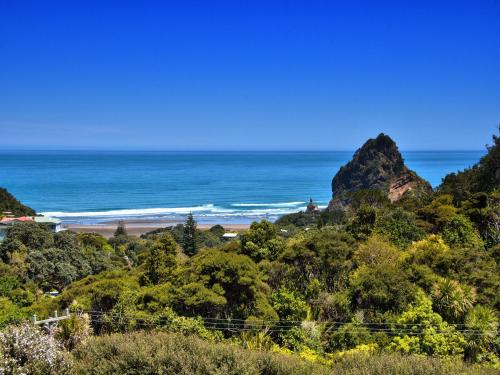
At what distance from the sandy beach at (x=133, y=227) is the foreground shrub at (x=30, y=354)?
142 feet

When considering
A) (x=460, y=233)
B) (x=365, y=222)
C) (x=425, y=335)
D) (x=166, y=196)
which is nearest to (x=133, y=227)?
(x=166, y=196)

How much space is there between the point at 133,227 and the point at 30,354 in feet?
160

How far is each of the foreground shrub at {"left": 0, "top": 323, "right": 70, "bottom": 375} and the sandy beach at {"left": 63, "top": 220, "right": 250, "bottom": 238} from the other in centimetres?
4343

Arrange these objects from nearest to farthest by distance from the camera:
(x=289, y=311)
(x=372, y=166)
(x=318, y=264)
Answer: (x=289, y=311), (x=318, y=264), (x=372, y=166)

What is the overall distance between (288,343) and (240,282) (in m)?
2.14

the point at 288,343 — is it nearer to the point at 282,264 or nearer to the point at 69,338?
the point at 282,264

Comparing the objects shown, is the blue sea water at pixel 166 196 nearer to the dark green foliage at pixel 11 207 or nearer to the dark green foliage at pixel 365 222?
the dark green foliage at pixel 11 207

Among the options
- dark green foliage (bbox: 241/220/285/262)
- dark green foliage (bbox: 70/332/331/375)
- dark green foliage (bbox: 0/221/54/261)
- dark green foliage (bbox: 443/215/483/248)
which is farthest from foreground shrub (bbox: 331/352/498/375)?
dark green foliage (bbox: 0/221/54/261)

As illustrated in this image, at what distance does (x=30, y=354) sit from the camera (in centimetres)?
→ 913

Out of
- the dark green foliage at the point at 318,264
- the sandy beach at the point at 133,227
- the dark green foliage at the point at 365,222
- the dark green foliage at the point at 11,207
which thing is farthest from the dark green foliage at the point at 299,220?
the dark green foliage at the point at 318,264

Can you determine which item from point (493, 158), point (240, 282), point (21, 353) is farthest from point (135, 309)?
point (493, 158)

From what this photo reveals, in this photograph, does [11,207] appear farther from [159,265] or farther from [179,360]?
[179,360]

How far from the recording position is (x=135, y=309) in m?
14.6

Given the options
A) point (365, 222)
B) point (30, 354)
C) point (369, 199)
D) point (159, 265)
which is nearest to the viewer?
point (30, 354)
